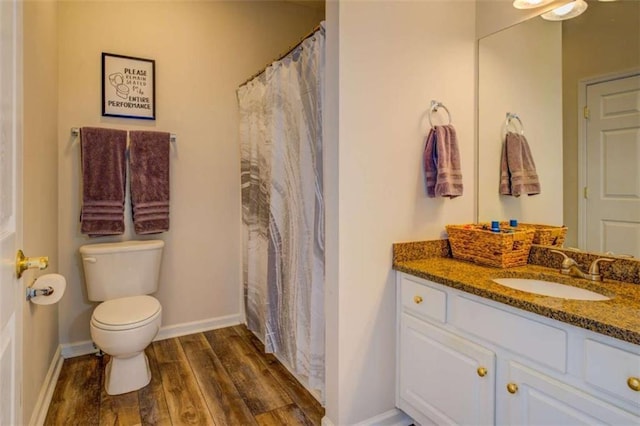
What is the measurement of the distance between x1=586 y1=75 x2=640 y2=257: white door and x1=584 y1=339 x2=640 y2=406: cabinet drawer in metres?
0.61

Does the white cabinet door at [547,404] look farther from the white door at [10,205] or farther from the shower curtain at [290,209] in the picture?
the white door at [10,205]

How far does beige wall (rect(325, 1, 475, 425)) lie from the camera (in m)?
1.59

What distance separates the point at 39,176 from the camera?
6.15 ft

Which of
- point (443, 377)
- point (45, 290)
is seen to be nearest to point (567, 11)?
point (443, 377)

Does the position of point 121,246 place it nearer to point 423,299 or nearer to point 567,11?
point 423,299

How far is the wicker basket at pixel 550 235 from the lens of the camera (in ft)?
5.40

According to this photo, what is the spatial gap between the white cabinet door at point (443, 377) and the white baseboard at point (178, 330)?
5.63ft

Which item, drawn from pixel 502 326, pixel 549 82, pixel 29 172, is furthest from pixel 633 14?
pixel 29 172

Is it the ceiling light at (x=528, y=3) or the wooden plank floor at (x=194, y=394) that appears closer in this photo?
the ceiling light at (x=528, y=3)

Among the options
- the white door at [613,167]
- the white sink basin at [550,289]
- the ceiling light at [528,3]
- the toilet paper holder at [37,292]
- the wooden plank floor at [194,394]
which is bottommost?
the wooden plank floor at [194,394]

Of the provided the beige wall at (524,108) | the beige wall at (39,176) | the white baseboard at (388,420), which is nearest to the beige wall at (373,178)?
the white baseboard at (388,420)

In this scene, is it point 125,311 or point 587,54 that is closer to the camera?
point 587,54

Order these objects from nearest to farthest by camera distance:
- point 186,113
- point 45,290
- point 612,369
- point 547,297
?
point 612,369
point 45,290
point 547,297
point 186,113

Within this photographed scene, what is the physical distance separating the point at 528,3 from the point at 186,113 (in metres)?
2.26
